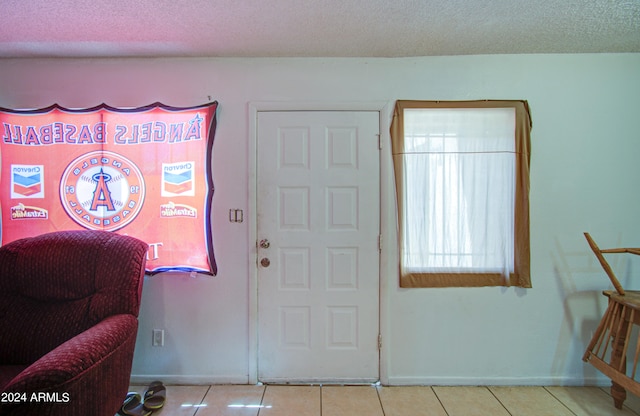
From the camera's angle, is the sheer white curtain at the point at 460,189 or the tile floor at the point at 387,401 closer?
the tile floor at the point at 387,401

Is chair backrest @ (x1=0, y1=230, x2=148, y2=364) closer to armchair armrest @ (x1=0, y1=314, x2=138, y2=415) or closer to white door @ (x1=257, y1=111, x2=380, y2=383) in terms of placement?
armchair armrest @ (x1=0, y1=314, x2=138, y2=415)

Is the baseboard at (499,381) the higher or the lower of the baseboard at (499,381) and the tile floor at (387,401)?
the higher

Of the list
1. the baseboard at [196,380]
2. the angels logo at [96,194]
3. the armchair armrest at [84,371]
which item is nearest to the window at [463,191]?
the baseboard at [196,380]

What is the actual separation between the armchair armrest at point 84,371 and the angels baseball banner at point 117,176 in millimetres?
657

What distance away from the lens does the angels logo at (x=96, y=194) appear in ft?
6.89

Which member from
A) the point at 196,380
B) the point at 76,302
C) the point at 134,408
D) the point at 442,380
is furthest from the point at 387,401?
the point at 76,302

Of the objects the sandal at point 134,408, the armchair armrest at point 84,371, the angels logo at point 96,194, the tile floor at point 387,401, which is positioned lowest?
the tile floor at point 387,401

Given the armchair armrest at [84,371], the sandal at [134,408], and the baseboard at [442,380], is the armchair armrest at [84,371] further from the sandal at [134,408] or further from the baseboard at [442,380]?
the baseboard at [442,380]

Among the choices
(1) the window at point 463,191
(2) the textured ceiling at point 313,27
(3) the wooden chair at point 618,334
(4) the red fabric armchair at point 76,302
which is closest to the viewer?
(4) the red fabric armchair at point 76,302

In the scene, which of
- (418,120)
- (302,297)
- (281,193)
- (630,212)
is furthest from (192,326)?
(630,212)

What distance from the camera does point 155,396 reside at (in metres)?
1.91

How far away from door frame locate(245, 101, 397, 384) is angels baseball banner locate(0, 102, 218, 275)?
0.92 ft

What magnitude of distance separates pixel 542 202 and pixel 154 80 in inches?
113

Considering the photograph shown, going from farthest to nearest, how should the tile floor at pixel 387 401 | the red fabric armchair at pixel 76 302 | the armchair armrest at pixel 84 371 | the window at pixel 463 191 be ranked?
the window at pixel 463 191
the tile floor at pixel 387 401
the red fabric armchair at pixel 76 302
the armchair armrest at pixel 84 371
